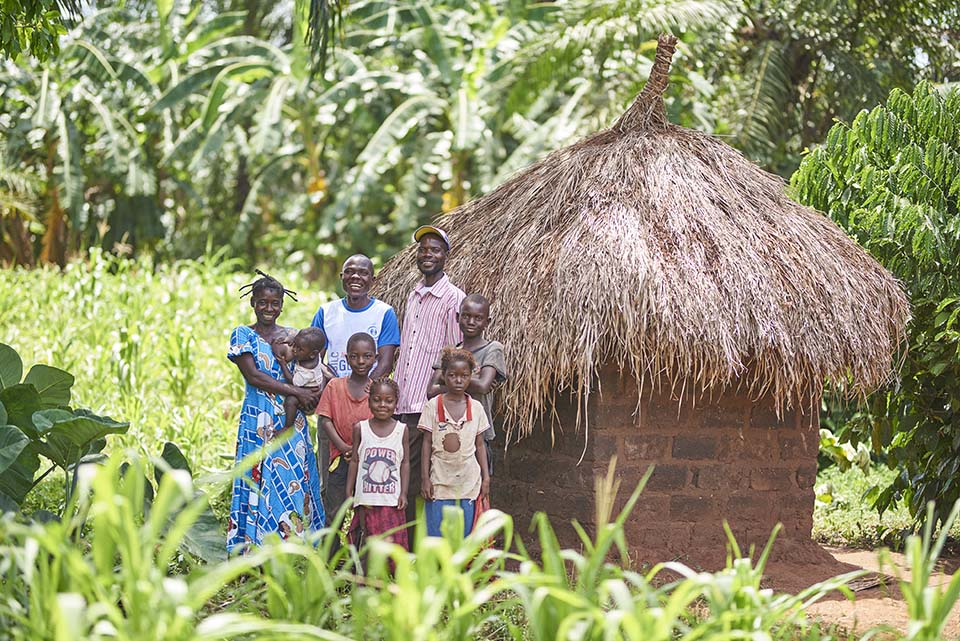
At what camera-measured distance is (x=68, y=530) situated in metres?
3.16

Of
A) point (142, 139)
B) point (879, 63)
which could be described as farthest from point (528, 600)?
point (142, 139)

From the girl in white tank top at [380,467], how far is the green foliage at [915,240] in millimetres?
3135

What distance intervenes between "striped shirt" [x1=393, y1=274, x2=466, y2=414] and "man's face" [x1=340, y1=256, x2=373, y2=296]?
31cm

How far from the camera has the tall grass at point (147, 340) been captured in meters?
8.71

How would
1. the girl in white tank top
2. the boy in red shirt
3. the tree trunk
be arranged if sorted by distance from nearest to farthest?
the girl in white tank top → the boy in red shirt → the tree trunk

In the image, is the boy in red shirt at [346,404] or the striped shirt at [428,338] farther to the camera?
the striped shirt at [428,338]

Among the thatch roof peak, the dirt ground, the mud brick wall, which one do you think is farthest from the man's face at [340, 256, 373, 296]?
the dirt ground

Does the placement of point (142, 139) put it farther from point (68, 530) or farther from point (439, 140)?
point (68, 530)

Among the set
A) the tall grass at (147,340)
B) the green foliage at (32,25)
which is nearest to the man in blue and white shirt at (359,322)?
the green foliage at (32,25)

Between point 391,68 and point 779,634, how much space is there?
41.1ft

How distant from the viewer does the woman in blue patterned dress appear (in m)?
5.36

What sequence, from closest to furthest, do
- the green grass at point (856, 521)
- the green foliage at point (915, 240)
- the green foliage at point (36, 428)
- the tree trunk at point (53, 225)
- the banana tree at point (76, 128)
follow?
the green foliage at point (36, 428) → the green foliage at point (915, 240) → the green grass at point (856, 521) → the banana tree at point (76, 128) → the tree trunk at point (53, 225)

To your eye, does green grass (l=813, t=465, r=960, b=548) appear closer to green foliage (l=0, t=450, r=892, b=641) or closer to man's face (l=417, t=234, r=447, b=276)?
man's face (l=417, t=234, r=447, b=276)

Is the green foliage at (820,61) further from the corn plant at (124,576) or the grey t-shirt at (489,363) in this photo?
the corn plant at (124,576)
